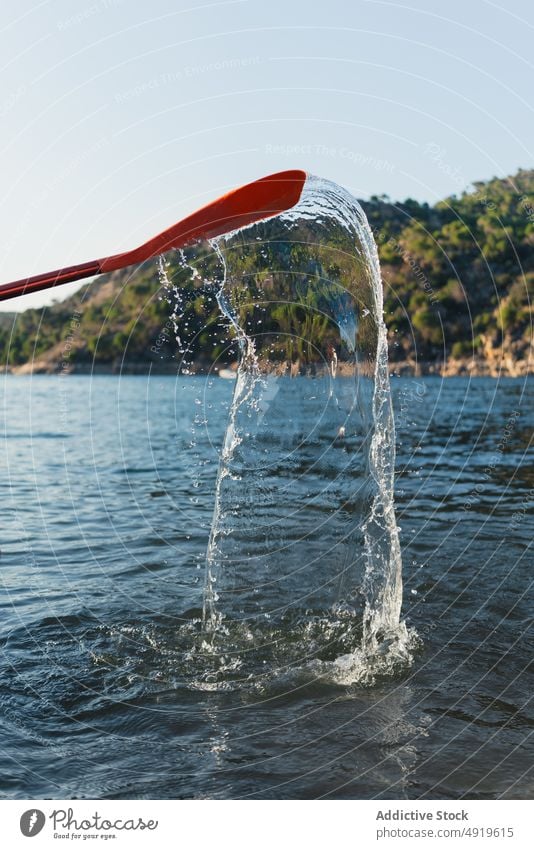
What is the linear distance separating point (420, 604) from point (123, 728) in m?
3.96

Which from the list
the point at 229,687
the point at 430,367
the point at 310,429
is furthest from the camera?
the point at 430,367

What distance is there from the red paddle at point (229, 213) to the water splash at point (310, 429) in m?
0.26

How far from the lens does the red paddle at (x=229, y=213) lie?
23.2ft

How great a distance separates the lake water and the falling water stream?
13.1 inches

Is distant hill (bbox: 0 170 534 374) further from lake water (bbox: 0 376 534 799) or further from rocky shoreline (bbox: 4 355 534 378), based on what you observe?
lake water (bbox: 0 376 534 799)

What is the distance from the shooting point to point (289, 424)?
28.6 ft

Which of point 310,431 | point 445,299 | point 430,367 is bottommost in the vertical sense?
point 310,431

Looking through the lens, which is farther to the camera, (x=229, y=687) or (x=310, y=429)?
(x=310, y=429)

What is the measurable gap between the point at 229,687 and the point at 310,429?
3044 mm

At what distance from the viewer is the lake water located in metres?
5.19

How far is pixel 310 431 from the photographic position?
27.8 ft

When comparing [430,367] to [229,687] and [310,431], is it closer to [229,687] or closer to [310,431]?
[310,431]

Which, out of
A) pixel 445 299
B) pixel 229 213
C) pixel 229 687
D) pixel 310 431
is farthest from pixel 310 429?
pixel 445 299

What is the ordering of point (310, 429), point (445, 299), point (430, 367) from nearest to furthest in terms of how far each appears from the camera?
1. point (310, 429)
2. point (445, 299)
3. point (430, 367)
